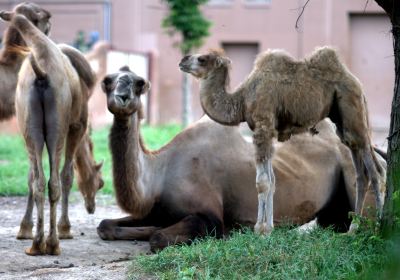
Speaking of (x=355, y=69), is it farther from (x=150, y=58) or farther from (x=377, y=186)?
(x=377, y=186)

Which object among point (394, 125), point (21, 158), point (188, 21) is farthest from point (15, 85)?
point (188, 21)

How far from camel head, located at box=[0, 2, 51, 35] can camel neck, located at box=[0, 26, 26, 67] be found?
14 centimetres

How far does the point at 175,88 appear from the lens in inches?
1104

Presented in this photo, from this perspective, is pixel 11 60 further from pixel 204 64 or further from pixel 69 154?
pixel 204 64

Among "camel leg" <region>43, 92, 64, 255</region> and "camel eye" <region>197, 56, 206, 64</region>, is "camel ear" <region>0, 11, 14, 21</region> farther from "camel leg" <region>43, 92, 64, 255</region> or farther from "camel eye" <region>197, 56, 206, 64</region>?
"camel eye" <region>197, 56, 206, 64</region>

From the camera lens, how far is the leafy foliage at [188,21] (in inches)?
834

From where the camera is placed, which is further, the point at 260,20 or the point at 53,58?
the point at 260,20

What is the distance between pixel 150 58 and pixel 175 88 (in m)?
1.32

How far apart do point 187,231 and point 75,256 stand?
96cm

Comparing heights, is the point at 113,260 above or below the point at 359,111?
below

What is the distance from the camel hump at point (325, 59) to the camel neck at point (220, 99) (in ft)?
2.11

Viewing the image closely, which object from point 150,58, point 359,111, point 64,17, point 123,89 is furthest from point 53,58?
point 64,17

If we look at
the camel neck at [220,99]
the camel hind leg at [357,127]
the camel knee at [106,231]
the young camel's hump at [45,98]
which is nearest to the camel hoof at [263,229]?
the camel hind leg at [357,127]

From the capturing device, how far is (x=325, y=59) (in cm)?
703
